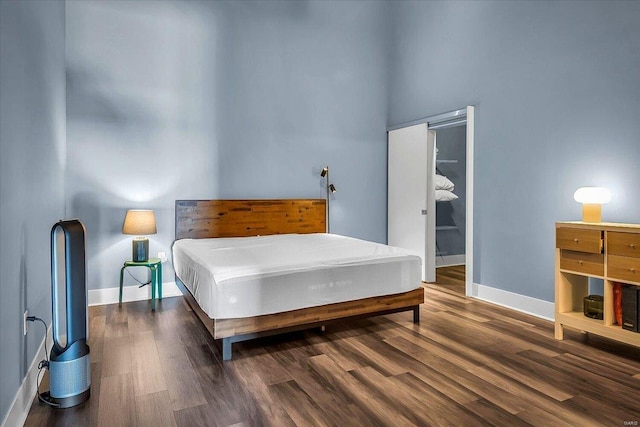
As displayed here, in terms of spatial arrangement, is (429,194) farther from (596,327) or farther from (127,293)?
(127,293)

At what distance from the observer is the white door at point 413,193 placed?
195 inches

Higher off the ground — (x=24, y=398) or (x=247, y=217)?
(x=247, y=217)

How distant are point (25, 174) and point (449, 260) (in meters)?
5.54

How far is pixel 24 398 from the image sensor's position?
6.54 feet

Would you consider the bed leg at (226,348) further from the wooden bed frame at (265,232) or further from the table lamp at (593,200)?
the table lamp at (593,200)

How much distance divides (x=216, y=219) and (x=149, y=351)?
1957 millimetres

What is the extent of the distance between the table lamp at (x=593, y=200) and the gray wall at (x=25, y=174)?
11.4 feet

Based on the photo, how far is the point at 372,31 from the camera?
552 centimetres

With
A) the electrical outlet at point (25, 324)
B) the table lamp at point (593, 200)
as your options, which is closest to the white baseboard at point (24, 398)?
the electrical outlet at point (25, 324)

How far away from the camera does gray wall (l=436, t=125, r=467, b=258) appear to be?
636 centimetres

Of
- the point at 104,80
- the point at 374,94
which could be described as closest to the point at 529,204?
the point at 374,94

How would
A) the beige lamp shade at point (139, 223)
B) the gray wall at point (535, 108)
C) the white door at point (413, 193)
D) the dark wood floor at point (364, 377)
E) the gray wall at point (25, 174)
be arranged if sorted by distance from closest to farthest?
the gray wall at point (25, 174) → the dark wood floor at point (364, 377) → the gray wall at point (535, 108) → the beige lamp shade at point (139, 223) → the white door at point (413, 193)

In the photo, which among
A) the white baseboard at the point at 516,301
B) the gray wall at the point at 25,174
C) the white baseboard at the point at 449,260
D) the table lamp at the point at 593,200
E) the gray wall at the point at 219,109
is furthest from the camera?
the white baseboard at the point at 449,260

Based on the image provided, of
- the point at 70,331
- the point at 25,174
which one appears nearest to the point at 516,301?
the point at 70,331
